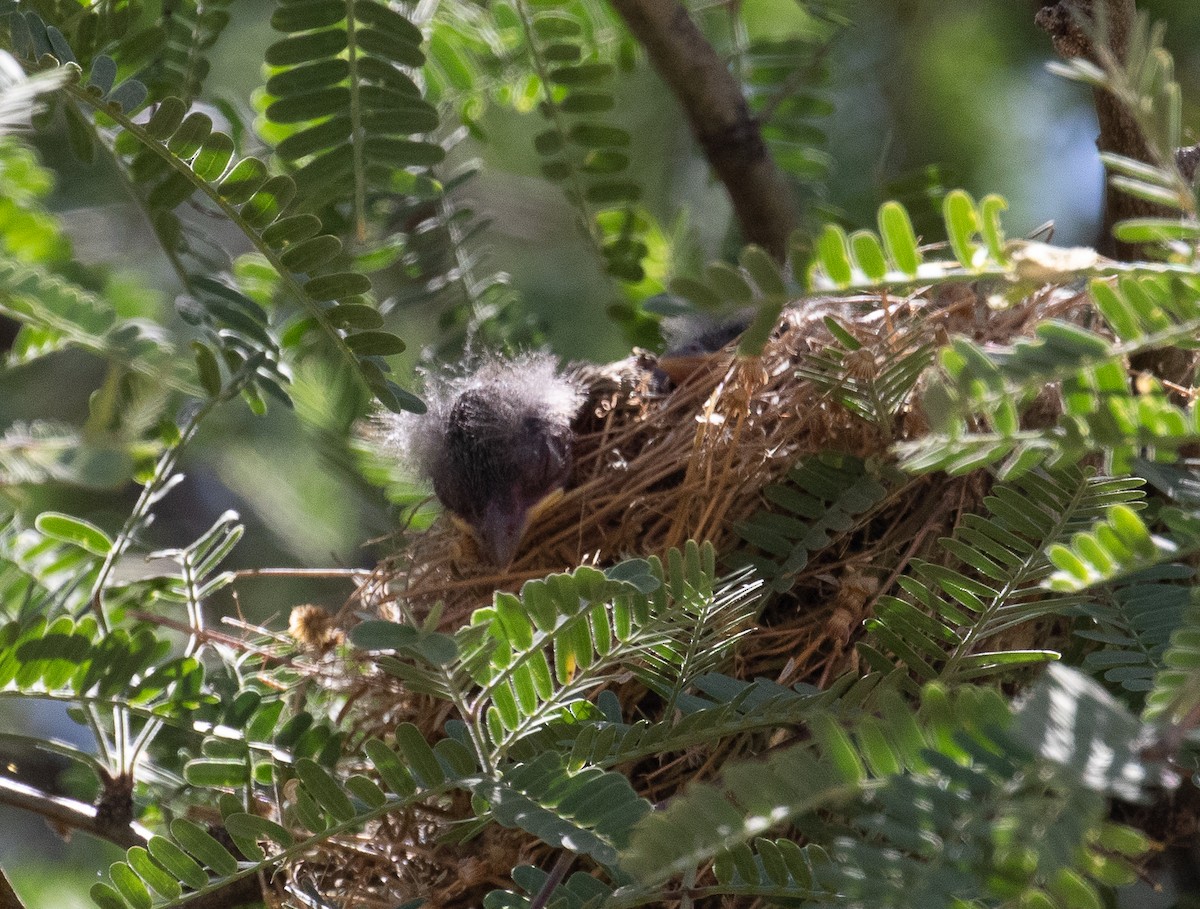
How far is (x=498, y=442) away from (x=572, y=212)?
44.5 inches

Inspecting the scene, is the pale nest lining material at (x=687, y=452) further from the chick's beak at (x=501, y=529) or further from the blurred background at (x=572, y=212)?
the blurred background at (x=572, y=212)

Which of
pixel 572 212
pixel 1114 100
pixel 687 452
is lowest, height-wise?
pixel 687 452

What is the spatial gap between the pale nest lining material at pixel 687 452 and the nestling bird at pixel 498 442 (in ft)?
0.18

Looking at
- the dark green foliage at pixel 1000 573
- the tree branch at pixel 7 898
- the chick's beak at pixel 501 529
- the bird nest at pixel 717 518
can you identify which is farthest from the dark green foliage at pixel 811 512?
the tree branch at pixel 7 898

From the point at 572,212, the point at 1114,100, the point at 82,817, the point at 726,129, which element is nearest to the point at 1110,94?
the point at 1114,100

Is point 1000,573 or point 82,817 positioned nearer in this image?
point 1000,573

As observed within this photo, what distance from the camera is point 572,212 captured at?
3484 mm

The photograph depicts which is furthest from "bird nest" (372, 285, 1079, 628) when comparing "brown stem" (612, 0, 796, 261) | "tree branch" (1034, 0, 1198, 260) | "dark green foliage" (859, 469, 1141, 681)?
"brown stem" (612, 0, 796, 261)

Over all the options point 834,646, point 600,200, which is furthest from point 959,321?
point 600,200

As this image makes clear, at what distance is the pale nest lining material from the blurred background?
0.76 m

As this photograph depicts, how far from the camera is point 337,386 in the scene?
2.93m

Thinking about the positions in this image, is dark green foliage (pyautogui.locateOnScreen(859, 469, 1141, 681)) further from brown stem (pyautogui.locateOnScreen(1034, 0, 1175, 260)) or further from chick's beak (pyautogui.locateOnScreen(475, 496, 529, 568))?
chick's beak (pyautogui.locateOnScreen(475, 496, 529, 568))

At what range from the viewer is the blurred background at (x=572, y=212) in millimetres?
3443

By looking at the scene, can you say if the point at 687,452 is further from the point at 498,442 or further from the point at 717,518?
the point at 498,442
